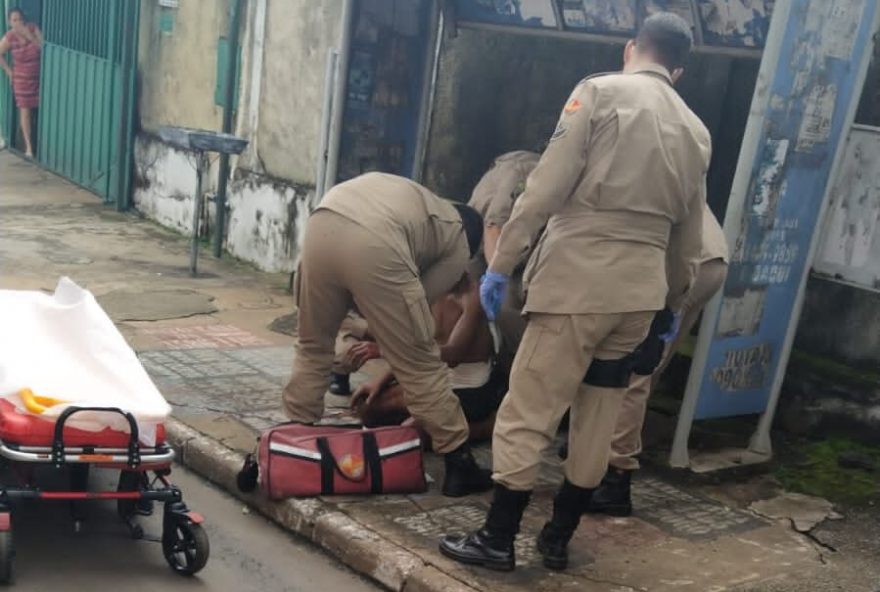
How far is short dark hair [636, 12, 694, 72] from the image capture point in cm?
411

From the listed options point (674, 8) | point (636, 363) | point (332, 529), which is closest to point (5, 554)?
point (332, 529)

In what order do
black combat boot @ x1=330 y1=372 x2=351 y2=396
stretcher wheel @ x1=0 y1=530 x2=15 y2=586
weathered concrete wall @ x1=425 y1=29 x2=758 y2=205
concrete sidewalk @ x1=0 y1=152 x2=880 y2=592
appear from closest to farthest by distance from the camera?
stretcher wheel @ x1=0 y1=530 x2=15 y2=586
concrete sidewalk @ x1=0 y1=152 x2=880 y2=592
black combat boot @ x1=330 y1=372 x2=351 y2=396
weathered concrete wall @ x1=425 y1=29 x2=758 y2=205

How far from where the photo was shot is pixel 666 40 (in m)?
4.10

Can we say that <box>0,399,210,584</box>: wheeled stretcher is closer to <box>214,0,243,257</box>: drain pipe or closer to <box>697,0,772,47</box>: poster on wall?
<box>697,0,772,47</box>: poster on wall

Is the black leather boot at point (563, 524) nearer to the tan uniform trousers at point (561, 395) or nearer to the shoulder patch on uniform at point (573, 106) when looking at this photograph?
the tan uniform trousers at point (561, 395)

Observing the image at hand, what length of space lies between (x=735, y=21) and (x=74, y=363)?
367 cm

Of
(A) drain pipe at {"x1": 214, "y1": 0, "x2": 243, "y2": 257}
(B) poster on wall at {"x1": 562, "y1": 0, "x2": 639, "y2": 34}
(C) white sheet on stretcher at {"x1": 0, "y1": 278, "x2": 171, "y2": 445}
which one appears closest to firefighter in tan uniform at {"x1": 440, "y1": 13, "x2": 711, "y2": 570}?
(C) white sheet on stretcher at {"x1": 0, "y1": 278, "x2": 171, "y2": 445}

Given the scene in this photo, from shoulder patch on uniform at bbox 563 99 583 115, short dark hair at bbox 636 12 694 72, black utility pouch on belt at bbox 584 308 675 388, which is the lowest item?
black utility pouch on belt at bbox 584 308 675 388

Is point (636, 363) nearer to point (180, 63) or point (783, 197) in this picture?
point (783, 197)

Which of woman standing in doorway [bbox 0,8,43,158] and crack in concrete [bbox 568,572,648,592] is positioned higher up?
woman standing in doorway [bbox 0,8,43,158]

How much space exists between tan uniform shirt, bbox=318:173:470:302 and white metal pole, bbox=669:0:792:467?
3.81 feet

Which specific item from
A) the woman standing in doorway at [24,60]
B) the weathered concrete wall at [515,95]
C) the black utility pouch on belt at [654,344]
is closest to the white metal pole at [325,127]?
the weathered concrete wall at [515,95]

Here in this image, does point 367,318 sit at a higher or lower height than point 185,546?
higher

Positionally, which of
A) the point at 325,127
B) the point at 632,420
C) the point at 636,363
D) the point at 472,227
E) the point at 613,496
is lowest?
the point at 613,496
